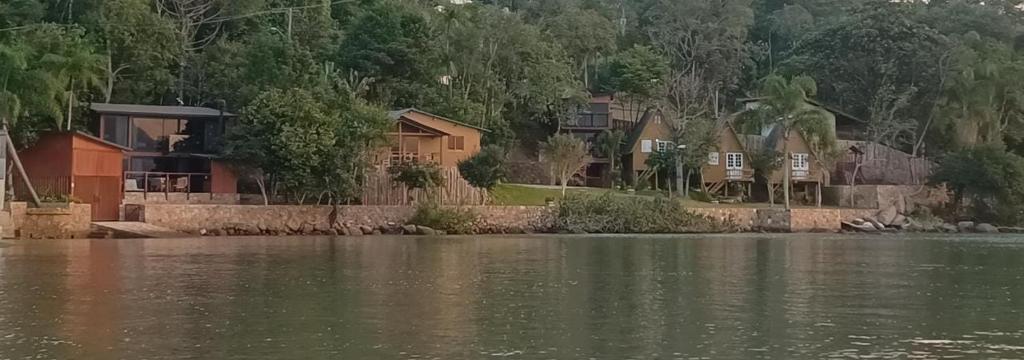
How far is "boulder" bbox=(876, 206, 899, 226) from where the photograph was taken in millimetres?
65500

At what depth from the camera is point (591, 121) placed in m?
80.1

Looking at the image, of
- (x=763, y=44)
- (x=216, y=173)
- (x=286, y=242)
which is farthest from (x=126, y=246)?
(x=763, y=44)

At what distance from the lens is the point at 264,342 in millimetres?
16094

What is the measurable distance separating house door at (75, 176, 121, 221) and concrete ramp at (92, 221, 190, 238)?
1196mm

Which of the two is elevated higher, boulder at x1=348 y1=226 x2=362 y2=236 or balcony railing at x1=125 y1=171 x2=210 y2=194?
balcony railing at x1=125 y1=171 x2=210 y2=194

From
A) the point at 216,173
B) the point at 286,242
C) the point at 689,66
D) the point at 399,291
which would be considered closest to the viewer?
the point at 399,291

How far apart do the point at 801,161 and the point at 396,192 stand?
103ft

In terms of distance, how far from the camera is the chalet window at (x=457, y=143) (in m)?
63.2

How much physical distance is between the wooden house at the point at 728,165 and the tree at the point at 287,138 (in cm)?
3003

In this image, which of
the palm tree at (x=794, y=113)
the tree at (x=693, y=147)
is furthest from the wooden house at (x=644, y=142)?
the palm tree at (x=794, y=113)

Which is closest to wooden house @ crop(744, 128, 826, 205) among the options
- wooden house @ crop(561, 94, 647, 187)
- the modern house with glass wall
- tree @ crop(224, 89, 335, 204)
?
wooden house @ crop(561, 94, 647, 187)

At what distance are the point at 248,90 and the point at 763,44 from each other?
5956 centimetres

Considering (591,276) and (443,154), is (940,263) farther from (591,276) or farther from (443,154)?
A: (443,154)

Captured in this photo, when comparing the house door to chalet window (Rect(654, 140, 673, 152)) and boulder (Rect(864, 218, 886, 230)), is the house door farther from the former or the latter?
boulder (Rect(864, 218, 886, 230))
